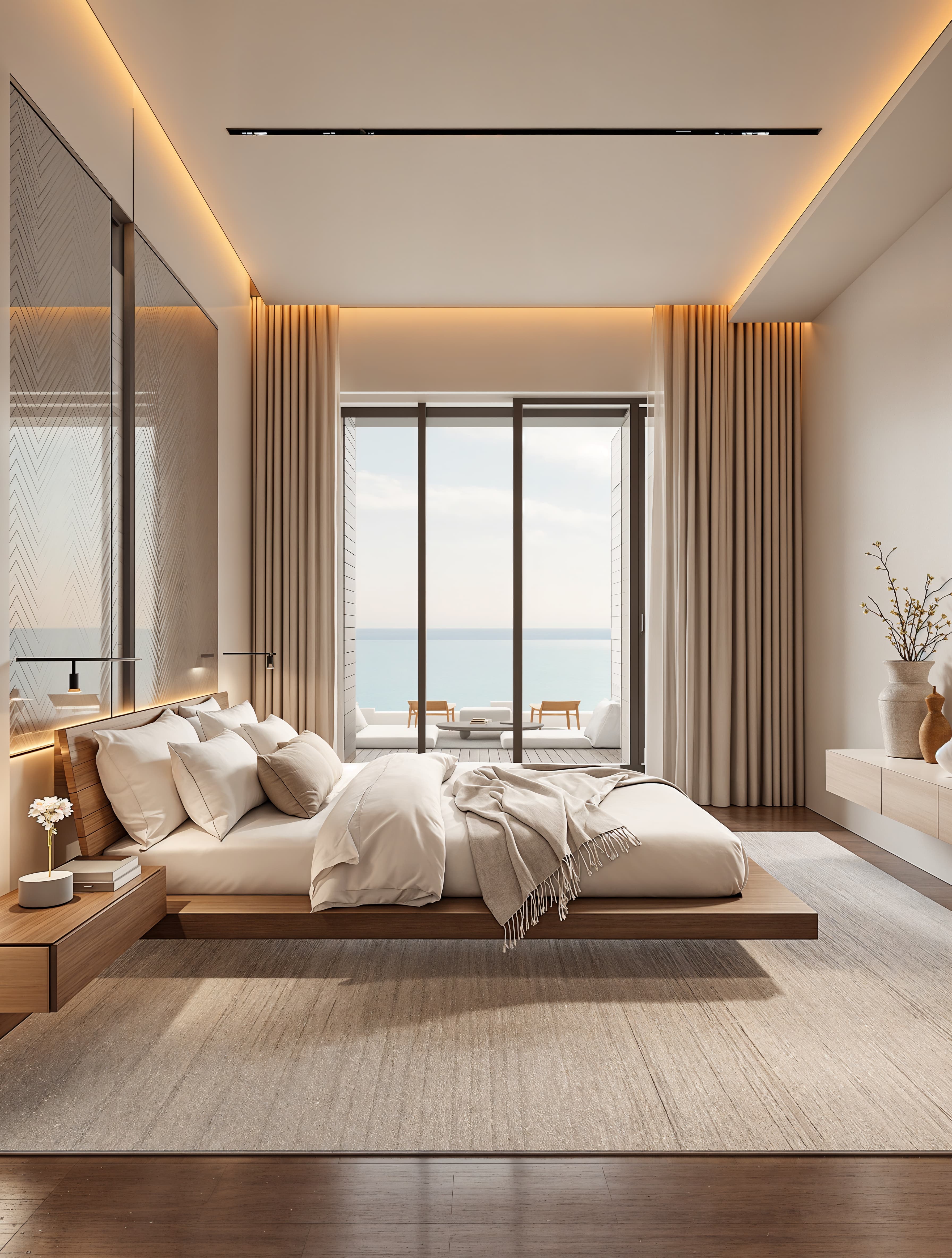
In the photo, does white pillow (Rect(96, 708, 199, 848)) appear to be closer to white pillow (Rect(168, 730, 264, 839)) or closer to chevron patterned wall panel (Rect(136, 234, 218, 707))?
white pillow (Rect(168, 730, 264, 839))

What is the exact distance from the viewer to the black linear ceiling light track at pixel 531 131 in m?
3.44

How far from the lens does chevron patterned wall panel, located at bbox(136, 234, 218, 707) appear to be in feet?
10.9

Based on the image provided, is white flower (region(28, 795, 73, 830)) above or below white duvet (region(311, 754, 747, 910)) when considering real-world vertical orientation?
above

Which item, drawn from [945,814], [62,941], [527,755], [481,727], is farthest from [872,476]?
[62,941]

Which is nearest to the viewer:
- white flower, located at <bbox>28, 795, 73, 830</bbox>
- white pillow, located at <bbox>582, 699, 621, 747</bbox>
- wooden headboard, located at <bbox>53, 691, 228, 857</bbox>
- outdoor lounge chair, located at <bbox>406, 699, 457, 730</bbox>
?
white flower, located at <bbox>28, 795, 73, 830</bbox>

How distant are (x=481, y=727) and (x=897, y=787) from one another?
3.07 meters

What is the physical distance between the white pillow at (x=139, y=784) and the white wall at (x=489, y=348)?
3.27 m

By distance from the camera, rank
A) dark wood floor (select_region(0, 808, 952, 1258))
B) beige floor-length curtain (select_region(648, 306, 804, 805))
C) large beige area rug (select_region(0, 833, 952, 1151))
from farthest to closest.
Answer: beige floor-length curtain (select_region(648, 306, 804, 805))
large beige area rug (select_region(0, 833, 952, 1151))
dark wood floor (select_region(0, 808, 952, 1258))

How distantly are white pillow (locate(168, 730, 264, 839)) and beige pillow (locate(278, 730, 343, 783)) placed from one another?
0.49m

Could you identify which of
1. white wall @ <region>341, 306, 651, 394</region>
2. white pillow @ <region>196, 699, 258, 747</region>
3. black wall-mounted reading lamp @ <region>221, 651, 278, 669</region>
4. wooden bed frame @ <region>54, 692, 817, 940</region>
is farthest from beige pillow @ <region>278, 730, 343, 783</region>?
white wall @ <region>341, 306, 651, 394</region>

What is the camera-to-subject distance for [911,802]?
10.7ft

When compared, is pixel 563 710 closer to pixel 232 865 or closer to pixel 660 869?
pixel 660 869

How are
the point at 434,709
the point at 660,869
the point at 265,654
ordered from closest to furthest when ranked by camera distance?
the point at 660,869, the point at 265,654, the point at 434,709

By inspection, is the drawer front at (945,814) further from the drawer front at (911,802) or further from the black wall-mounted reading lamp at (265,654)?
the black wall-mounted reading lamp at (265,654)
